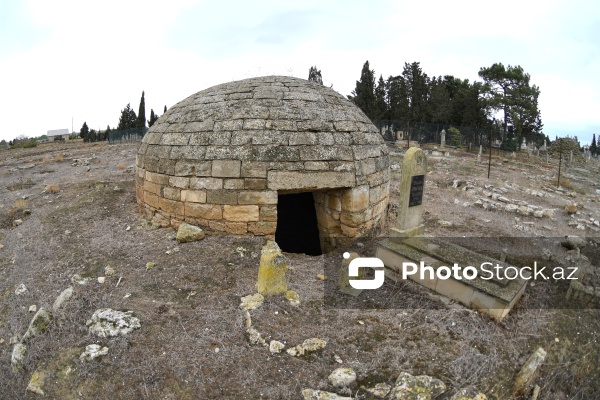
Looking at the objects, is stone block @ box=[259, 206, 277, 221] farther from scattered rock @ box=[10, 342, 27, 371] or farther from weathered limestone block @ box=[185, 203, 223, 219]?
scattered rock @ box=[10, 342, 27, 371]

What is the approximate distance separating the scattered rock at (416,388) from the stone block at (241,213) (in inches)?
131

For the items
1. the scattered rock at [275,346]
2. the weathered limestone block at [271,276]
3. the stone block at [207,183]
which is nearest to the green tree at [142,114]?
the stone block at [207,183]

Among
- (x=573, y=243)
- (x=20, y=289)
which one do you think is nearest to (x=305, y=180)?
(x=20, y=289)

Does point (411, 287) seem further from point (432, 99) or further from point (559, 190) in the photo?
point (432, 99)

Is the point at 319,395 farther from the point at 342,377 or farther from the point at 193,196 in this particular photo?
the point at 193,196

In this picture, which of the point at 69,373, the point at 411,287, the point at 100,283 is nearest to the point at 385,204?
the point at 411,287

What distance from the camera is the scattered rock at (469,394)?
2.95 meters

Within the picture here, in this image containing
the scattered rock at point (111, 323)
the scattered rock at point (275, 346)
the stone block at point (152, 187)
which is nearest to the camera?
the scattered rock at point (275, 346)

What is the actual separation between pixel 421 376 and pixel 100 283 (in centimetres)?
405

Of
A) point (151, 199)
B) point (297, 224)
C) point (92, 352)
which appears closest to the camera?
point (92, 352)

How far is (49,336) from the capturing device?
3.61 meters

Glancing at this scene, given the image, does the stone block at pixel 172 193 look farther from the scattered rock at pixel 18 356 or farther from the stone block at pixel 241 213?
the scattered rock at pixel 18 356

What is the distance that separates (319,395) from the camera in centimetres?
292

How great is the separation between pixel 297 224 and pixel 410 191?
3766mm
